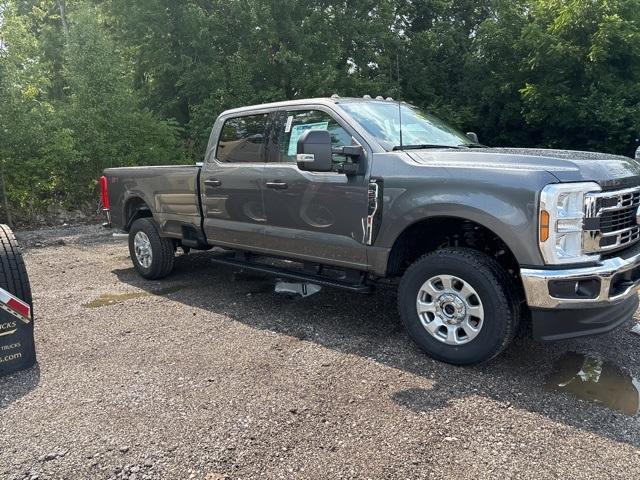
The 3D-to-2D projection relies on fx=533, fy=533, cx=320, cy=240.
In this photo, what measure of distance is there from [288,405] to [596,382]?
6.85 feet

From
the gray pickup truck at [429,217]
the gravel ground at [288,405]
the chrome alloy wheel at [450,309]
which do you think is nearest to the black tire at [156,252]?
the gray pickup truck at [429,217]

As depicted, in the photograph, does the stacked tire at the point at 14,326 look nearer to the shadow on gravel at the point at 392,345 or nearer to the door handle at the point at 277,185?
the shadow on gravel at the point at 392,345

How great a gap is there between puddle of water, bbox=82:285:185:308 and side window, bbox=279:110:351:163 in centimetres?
225

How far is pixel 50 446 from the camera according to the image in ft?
9.66

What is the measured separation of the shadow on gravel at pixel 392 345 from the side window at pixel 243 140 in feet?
4.94

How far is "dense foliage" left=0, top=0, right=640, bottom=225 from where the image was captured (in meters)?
12.0

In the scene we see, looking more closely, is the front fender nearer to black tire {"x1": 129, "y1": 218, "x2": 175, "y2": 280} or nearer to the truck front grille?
the truck front grille

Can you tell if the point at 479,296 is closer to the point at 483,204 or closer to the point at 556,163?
the point at 483,204

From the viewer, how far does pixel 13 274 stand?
12.9ft

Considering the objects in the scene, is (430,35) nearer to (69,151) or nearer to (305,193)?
(69,151)

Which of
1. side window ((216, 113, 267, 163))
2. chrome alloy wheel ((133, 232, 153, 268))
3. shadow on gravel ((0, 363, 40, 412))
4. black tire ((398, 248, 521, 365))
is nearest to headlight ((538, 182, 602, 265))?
black tire ((398, 248, 521, 365))

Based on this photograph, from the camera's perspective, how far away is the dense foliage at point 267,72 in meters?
12.0

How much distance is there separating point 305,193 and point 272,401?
193 centimetres

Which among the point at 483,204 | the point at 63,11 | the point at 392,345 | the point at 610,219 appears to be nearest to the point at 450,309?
the point at 392,345
